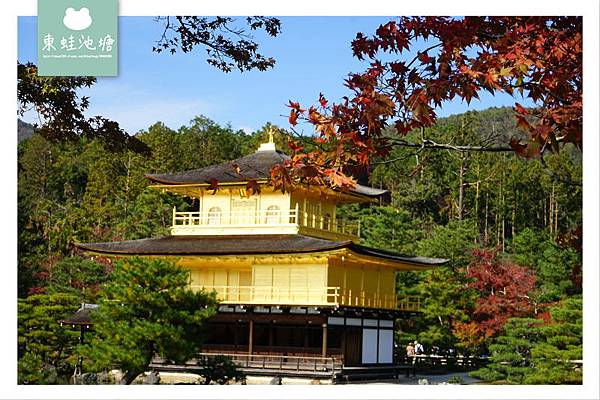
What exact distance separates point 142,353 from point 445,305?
815 centimetres

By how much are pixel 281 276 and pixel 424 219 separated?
470 inches

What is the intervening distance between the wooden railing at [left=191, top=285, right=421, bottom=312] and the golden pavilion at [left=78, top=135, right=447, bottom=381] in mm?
18

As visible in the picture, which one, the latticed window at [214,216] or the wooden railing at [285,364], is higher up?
the latticed window at [214,216]

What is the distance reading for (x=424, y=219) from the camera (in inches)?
1086

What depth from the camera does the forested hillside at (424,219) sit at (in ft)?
62.6

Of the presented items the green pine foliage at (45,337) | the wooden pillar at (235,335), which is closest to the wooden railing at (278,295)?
the wooden pillar at (235,335)

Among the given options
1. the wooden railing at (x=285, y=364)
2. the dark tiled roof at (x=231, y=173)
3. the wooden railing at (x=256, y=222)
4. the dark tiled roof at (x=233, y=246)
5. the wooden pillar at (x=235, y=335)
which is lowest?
the wooden railing at (x=285, y=364)

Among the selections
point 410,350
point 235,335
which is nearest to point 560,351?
point 235,335

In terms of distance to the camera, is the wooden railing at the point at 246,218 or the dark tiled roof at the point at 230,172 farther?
the dark tiled roof at the point at 230,172

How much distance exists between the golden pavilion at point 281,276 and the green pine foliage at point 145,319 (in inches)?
88.5

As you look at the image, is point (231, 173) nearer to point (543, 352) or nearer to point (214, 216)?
point (214, 216)

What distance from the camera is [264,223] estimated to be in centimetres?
1716

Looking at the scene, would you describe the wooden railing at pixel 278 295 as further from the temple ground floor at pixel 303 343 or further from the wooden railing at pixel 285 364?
the wooden railing at pixel 285 364

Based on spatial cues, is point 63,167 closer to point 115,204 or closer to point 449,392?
point 115,204
